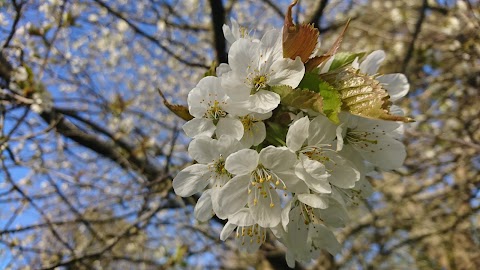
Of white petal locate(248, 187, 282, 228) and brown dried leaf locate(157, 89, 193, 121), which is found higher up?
brown dried leaf locate(157, 89, 193, 121)

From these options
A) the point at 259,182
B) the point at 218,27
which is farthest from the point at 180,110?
the point at 218,27

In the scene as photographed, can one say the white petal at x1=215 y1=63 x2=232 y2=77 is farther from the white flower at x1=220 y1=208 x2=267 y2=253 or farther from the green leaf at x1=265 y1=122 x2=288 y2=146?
the white flower at x1=220 y1=208 x2=267 y2=253

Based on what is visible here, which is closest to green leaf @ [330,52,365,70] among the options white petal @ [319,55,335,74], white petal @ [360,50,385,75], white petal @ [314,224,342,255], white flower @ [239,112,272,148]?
white petal @ [319,55,335,74]

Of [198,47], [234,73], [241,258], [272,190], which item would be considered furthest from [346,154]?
[198,47]

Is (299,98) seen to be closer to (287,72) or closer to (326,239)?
(287,72)

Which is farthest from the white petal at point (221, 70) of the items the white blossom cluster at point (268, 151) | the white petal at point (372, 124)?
the white petal at point (372, 124)

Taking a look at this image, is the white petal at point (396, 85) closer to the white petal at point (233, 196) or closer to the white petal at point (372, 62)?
the white petal at point (372, 62)
